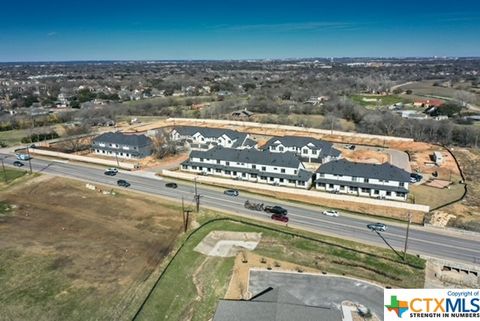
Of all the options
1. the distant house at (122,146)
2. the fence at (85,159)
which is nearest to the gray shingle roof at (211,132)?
the distant house at (122,146)

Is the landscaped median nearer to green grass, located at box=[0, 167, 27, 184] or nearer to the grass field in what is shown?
the grass field

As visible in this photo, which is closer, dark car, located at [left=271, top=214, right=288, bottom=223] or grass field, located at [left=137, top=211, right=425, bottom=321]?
grass field, located at [left=137, top=211, right=425, bottom=321]

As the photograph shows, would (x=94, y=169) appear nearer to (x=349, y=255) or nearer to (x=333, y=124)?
(x=349, y=255)

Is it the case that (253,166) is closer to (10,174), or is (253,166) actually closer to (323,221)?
(323,221)

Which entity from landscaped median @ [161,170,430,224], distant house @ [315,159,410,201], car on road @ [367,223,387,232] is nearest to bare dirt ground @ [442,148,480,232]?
landscaped median @ [161,170,430,224]

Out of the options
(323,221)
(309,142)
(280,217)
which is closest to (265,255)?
(280,217)

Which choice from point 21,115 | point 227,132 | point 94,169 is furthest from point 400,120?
point 21,115

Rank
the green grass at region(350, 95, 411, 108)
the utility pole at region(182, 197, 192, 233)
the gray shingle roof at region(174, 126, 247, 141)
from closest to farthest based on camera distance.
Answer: the utility pole at region(182, 197, 192, 233), the gray shingle roof at region(174, 126, 247, 141), the green grass at region(350, 95, 411, 108)

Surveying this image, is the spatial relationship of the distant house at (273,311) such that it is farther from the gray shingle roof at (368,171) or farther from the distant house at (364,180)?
the gray shingle roof at (368,171)
